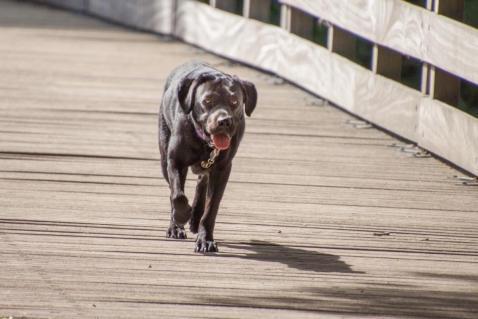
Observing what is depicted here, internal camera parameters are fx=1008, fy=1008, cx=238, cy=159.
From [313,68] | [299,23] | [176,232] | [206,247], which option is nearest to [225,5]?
[299,23]

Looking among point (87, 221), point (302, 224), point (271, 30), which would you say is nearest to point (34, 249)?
point (87, 221)

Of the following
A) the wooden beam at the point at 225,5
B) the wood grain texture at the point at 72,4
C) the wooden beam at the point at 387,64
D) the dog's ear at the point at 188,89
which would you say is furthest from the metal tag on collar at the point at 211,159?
the wood grain texture at the point at 72,4

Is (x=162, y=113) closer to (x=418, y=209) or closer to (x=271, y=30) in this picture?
(x=418, y=209)

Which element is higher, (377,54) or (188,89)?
(188,89)

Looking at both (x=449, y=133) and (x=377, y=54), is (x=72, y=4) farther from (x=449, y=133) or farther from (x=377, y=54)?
(x=449, y=133)

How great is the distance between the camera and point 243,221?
501 cm

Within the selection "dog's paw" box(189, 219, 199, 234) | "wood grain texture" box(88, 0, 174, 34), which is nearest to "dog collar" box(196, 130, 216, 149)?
"dog's paw" box(189, 219, 199, 234)

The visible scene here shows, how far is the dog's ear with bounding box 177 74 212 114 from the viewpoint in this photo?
4.28 metres

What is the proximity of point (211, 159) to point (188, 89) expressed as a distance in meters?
0.32

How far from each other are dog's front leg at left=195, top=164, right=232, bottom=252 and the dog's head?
0.90 feet

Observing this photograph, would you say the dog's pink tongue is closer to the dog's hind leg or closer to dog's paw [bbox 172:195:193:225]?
dog's paw [bbox 172:195:193:225]

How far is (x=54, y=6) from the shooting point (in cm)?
1655

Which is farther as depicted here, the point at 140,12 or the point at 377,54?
the point at 140,12

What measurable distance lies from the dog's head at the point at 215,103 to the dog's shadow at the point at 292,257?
544mm
